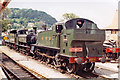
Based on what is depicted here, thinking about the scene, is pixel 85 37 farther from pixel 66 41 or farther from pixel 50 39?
pixel 50 39

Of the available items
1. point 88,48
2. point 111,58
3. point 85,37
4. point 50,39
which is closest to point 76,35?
point 85,37

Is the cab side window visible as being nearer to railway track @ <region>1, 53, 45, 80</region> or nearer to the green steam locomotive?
the green steam locomotive

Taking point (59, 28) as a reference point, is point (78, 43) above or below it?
below

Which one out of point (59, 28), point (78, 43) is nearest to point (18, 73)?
point (59, 28)

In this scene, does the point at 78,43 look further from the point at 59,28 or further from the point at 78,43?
the point at 59,28

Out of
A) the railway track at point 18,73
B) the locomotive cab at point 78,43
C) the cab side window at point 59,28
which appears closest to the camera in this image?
the locomotive cab at point 78,43

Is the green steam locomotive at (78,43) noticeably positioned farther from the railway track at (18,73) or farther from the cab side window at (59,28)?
the railway track at (18,73)

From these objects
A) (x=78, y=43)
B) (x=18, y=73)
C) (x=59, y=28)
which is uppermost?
(x=59, y=28)

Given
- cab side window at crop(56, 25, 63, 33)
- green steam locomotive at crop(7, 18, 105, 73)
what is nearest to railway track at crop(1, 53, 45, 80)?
green steam locomotive at crop(7, 18, 105, 73)

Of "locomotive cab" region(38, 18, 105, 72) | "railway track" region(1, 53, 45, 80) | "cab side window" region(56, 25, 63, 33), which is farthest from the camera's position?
"cab side window" region(56, 25, 63, 33)

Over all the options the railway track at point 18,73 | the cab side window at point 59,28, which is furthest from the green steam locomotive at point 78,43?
the railway track at point 18,73

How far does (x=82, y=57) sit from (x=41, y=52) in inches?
216

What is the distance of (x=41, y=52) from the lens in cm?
1355

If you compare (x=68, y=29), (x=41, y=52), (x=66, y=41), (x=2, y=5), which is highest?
(x=2, y=5)
